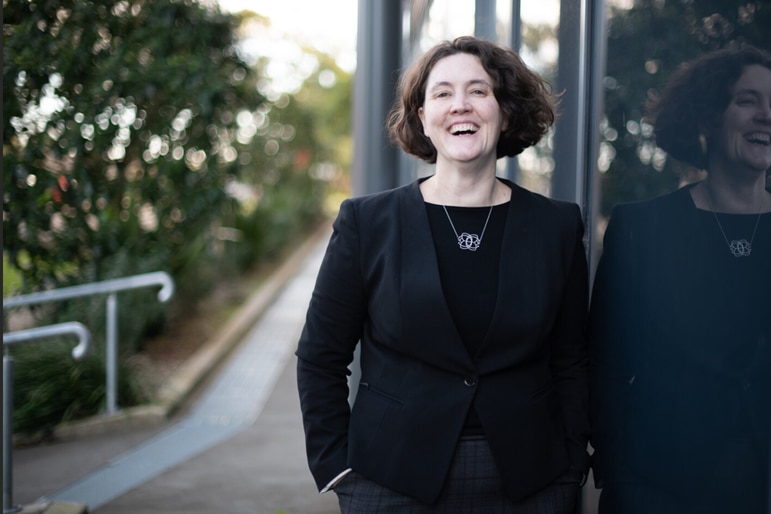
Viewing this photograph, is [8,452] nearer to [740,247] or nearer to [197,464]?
[197,464]

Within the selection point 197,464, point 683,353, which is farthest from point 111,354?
point 683,353

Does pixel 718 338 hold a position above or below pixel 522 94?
below

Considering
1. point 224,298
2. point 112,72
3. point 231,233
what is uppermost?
point 112,72

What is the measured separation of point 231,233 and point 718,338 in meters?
11.6

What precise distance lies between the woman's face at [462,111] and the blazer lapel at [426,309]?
20cm

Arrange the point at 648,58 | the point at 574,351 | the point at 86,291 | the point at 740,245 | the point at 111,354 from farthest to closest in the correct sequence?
the point at 111,354
the point at 86,291
the point at 574,351
the point at 648,58
the point at 740,245

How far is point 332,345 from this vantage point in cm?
231

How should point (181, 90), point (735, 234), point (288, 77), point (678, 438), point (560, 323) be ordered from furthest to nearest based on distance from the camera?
point (288, 77)
point (181, 90)
point (560, 323)
point (678, 438)
point (735, 234)

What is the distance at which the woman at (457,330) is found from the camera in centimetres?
217

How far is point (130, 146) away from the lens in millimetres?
7879

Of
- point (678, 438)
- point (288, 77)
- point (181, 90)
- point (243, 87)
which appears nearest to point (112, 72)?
point (181, 90)

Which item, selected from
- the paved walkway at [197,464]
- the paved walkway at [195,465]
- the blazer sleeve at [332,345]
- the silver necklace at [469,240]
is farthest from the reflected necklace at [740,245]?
the paved walkway at [195,465]

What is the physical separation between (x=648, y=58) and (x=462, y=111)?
454 mm

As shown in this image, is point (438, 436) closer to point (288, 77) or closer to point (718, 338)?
point (718, 338)
